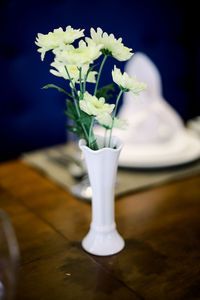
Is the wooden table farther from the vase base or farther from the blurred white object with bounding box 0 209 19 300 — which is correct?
the blurred white object with bounding box 0 209 19 300

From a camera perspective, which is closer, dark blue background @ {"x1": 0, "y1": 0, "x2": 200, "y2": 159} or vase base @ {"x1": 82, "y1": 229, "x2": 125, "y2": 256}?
vase base @ {"x1": 82, "y1": 229, "x2": 125, "y2": 256}

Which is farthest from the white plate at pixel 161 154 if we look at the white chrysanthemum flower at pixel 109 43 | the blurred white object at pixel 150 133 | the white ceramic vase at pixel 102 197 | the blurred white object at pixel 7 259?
the blurred white object at pixel 7 259

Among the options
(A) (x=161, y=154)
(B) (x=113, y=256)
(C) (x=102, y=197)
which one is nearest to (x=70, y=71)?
(C) (x=102, y=197)

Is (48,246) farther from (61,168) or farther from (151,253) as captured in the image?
(61,168)

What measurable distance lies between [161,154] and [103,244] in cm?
42

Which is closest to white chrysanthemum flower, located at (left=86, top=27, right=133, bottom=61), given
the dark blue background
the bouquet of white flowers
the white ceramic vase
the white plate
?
the bouquet of white flowers

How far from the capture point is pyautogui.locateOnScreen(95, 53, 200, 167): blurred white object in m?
1.02

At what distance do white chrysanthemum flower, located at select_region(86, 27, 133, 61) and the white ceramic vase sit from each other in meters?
0.15

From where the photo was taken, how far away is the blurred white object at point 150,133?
1.02 m

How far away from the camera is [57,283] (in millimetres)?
599

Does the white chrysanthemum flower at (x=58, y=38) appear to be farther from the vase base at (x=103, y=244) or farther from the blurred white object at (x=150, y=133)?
the blurred white object at (x=150, y=133)

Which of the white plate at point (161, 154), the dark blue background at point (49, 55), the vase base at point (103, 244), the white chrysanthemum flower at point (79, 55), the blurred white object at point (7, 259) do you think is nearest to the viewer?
the blurred white object at point (7, 259)

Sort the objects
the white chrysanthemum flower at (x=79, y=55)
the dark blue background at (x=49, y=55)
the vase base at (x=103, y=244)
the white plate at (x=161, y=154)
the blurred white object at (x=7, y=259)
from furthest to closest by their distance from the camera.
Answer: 1. the dark blue background at (x=49, y=55)
2. the white plate at (x=161, y=154)
3. the vase base at (x=103, y=244)
4. the white chrysanthemum flower at (x=79, y=55)
5. the blurred white object at (x=7, y=259)

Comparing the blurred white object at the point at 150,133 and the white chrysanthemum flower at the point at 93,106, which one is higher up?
the white chrysanthemum flower at the point at 93,106
